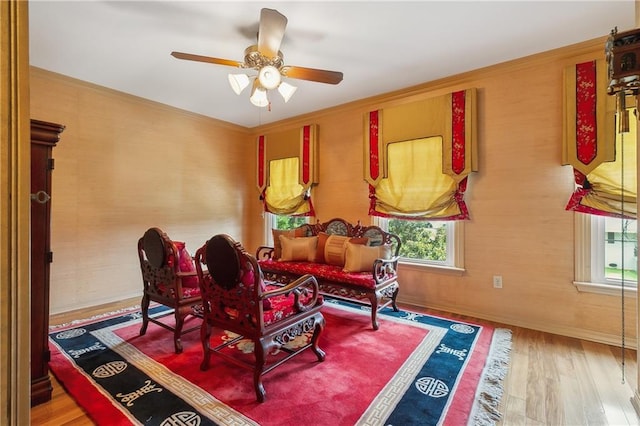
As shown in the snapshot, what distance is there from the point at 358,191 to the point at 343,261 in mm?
1137

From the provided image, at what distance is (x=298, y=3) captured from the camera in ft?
7.20

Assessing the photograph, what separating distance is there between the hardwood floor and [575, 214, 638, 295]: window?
1.77 feet

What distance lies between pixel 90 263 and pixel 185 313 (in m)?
1.97

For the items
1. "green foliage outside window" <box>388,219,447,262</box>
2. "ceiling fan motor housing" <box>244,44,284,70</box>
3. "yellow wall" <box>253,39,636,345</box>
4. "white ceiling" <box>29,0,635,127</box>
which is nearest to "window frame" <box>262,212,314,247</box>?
"green foliage outside window" <box>388,219,447,262</box>

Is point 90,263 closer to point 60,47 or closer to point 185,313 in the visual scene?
point 185,313

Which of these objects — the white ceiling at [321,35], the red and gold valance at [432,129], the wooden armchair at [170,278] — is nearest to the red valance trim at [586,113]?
the white ceiling at [321,35]

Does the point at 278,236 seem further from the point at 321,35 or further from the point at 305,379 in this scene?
the point at 321,35

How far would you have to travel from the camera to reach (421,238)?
3711mm

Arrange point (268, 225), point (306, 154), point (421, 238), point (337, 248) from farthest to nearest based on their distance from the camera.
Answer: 1. point (268, 225)
2. point (306, 154)
3. point (421, 238)
4. point (337, 248)

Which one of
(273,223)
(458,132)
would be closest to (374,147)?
(458,132)

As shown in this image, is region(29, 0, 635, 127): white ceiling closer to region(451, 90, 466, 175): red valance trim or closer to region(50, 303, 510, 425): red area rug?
region(451, 90, 466, 175): red valance trim

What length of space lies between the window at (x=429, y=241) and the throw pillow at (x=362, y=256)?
619 millimetres

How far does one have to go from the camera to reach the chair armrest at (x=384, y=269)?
117 inches

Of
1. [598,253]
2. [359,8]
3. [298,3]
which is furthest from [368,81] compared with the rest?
[598,253]
